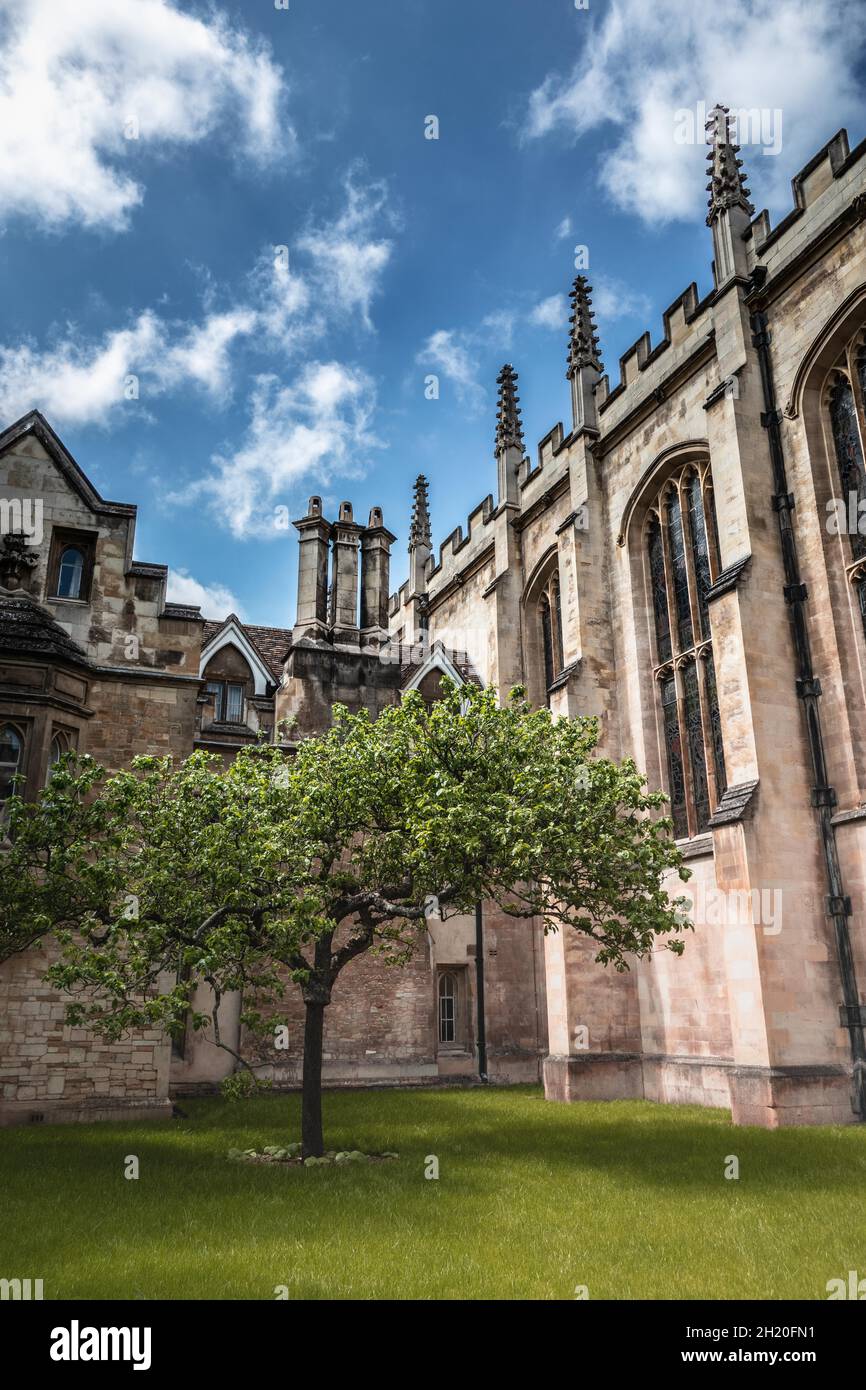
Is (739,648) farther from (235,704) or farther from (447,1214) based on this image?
(235,704)

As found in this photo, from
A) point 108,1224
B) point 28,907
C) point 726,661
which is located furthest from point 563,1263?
point 726,661

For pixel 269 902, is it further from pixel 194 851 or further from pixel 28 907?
pixel 28 907

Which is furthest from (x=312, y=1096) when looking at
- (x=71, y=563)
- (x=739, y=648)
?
(x=71, y=563)

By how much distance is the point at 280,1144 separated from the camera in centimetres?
1281

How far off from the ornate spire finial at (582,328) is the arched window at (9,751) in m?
17.3

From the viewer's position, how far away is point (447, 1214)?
8.53 m

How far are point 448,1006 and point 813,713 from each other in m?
11.7

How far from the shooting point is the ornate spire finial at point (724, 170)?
20312mm

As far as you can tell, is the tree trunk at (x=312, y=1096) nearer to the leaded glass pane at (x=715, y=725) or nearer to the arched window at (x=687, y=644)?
the arched window at (x=687, y=644)

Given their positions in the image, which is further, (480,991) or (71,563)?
(480,991)

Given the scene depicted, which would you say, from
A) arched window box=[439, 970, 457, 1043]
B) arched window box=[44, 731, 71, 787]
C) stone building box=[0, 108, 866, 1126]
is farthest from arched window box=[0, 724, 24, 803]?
arched window box=[439, 970, 457, 1043]

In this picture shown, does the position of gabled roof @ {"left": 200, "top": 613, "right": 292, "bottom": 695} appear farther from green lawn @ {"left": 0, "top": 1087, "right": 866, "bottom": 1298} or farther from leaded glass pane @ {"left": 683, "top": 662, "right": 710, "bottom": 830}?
green lawn @ {"left": 0, "top": 1087, "right": 866, "bottom": 1298}

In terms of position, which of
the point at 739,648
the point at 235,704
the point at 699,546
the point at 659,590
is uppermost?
the point at 699,546

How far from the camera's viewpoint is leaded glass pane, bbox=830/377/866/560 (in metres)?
16.8
